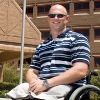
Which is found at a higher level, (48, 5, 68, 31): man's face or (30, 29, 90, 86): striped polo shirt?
(48, 5, 68, 31): man's face

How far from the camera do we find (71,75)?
332cm

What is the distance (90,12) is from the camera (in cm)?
3938

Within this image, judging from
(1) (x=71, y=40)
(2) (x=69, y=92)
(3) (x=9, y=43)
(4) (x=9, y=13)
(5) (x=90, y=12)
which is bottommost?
(2) (x=69, y=92)

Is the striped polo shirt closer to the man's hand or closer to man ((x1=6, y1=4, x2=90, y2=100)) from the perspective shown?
man ((x1=6, y1=4, x2=90, y2=100))

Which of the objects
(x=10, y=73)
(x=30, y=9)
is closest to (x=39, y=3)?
(x=30, y=9)

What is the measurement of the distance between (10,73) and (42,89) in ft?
110

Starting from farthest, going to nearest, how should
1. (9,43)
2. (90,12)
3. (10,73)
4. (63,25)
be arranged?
1. (90,12)
2. (10,73)
3. (9,43)
4. (63,25)

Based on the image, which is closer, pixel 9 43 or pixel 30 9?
pixel 9 43

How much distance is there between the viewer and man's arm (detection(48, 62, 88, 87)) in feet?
10.9

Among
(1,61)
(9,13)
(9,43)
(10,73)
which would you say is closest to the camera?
(9,43)

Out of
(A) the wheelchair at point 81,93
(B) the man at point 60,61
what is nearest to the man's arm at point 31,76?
(B) the man at point 60,61

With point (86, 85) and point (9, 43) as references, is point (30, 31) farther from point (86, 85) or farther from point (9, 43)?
point (86, 85)

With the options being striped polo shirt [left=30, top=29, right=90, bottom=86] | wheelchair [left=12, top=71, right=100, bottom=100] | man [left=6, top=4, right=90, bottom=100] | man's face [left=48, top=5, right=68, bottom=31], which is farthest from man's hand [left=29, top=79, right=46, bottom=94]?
man's face [left=48, top=5, right=68, bottom=31]

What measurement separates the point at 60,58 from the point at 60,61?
3 cm
